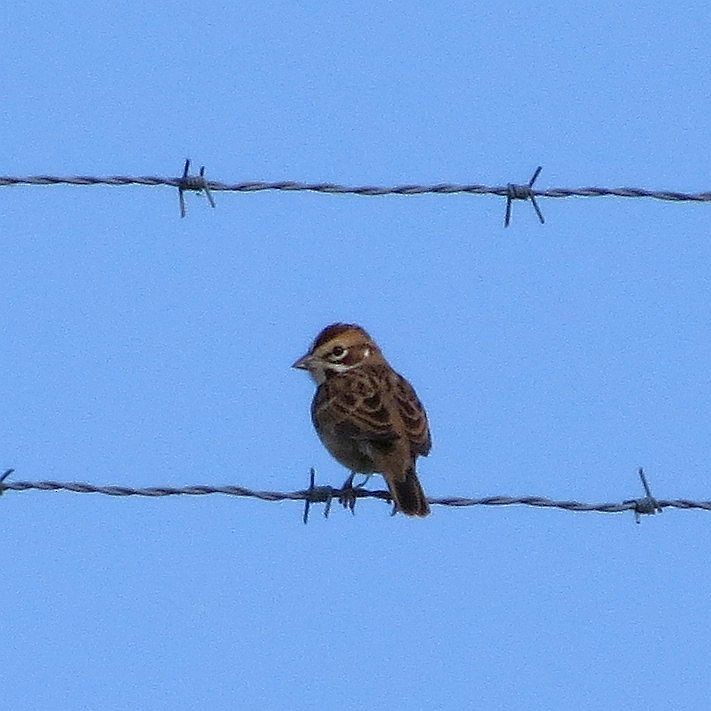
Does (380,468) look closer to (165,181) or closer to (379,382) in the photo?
(379,382)

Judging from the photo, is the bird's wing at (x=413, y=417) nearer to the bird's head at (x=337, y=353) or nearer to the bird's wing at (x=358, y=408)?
the bird's wing at (x=358, y=408)

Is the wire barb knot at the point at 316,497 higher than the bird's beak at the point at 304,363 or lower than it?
lower

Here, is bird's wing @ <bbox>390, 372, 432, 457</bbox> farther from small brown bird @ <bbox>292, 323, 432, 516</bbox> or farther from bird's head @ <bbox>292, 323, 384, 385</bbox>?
bird's head @ <bbox>292, 323, 384, 385</bbox>

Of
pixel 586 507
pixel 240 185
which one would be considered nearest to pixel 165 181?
pixel 240 185

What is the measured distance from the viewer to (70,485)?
716 centimetres

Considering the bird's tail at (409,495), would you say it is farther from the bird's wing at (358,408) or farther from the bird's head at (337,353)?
the bird's head at (337,353)

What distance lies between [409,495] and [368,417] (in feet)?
2.39

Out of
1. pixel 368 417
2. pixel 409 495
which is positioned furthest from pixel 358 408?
pixel 409 495

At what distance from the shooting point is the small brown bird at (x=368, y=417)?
934cm

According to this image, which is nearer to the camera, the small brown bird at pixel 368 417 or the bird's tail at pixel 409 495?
the bird's tail at pixel 409 495

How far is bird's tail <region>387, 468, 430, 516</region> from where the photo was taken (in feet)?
29.2

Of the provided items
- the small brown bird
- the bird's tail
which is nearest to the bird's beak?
the small brown bird

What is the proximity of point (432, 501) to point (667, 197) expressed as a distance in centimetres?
171

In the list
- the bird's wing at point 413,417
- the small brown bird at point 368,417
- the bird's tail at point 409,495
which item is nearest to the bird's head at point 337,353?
the small brown bird at point 368,417
